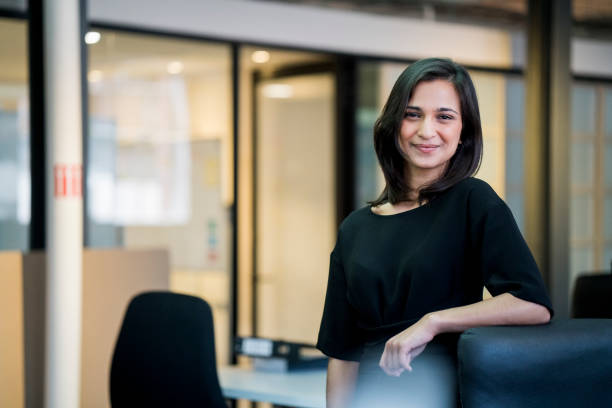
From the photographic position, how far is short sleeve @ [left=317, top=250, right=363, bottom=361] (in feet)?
5.90

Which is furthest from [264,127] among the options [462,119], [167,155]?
[462,119]

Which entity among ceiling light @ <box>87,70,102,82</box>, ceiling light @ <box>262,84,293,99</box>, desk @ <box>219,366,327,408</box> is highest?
ceiling light @ <box>262,84,293,99</box>

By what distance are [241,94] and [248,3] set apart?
0.71 m

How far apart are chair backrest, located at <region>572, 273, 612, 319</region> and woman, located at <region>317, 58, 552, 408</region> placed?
1.21 metres

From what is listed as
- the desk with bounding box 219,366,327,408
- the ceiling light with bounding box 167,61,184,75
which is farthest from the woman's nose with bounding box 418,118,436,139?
the ceiling light with bounding box 167,61,184,75

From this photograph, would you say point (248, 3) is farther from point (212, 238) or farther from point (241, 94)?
point (212, 238)

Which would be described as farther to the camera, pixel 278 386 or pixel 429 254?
pixel 278 386

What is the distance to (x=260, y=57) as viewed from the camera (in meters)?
5.56

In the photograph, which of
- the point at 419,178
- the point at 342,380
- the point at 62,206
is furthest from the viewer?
the point at 62,206

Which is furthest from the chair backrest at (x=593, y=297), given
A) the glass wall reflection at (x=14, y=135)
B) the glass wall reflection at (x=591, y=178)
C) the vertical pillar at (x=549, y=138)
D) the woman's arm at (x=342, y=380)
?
the glass wall reflection at (x=591, y=178)

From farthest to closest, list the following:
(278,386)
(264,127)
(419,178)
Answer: (264,127), (278,386), (419,178)

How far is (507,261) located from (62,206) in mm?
2146

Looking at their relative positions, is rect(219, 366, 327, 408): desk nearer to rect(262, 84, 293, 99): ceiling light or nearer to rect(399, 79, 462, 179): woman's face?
rect(399, 79, 462, 179): woman's face

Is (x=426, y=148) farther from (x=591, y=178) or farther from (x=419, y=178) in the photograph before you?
(x=591, y=178)
